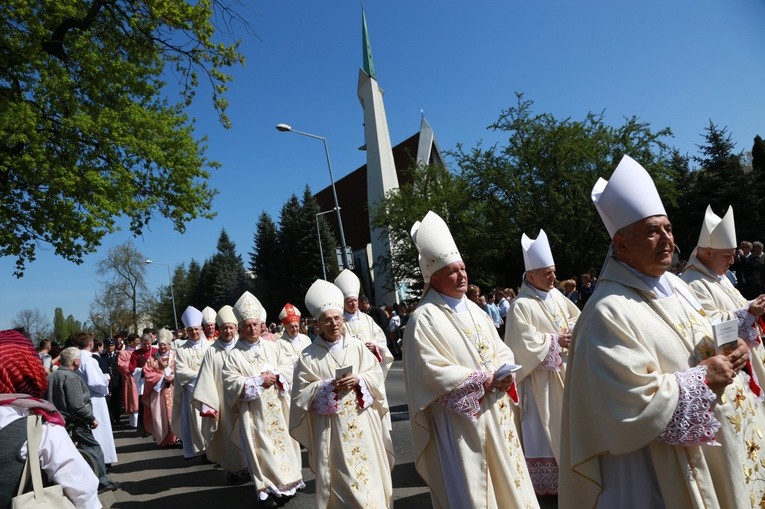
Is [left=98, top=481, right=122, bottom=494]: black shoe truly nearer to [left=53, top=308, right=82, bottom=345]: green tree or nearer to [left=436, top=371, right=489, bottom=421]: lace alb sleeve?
[left=436, top=371, right=489, bottom=421]: lace alb sleeve

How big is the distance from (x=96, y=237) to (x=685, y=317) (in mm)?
14765

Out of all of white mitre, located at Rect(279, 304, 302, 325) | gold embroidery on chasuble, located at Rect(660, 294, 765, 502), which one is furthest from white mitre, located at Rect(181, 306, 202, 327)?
gold embroidery on chasuble, located at Rect(660, 294, 765, 502)

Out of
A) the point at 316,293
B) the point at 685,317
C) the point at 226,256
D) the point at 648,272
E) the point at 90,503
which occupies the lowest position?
the point at 90,503

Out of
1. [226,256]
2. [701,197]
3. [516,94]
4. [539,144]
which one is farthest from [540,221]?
[226,256]

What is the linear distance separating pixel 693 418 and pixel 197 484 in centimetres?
799

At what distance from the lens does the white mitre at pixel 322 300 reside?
616 cm

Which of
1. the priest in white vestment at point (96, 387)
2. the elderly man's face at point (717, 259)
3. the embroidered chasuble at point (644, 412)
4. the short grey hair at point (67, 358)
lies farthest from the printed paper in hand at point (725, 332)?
the priest in white vestment at point (96, 387)

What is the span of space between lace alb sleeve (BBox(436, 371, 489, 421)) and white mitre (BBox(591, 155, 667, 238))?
172 centimetres

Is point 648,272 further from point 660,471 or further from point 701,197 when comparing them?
point 701,197

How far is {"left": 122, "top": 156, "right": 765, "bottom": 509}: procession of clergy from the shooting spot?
2777 millimetres

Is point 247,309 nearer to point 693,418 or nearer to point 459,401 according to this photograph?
point 459,401

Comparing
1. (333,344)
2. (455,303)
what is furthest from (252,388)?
(455,303)

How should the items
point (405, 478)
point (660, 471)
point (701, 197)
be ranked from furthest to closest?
point (701, 197) < point (405, 478) < point (660, 471)

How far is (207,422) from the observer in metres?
8.65
